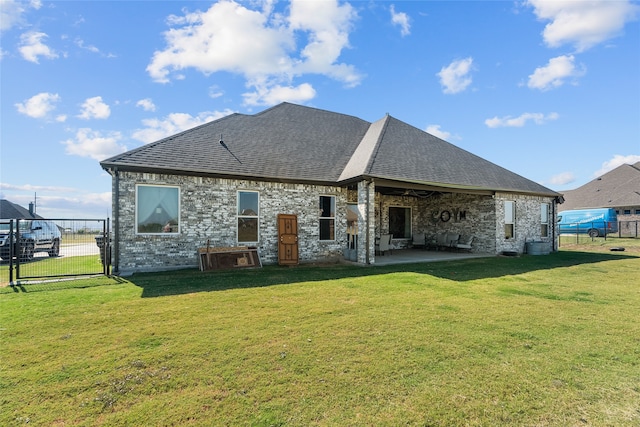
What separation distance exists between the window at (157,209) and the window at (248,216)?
2.05 meters

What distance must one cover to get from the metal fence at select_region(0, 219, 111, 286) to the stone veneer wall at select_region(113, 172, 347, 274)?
2.89 feet

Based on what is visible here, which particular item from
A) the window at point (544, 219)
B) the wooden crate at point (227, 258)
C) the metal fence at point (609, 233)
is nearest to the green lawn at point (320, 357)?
the wooden crate at point (227, 258)

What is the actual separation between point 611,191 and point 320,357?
3914 centimetres

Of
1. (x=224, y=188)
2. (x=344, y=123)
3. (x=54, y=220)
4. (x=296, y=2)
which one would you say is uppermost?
(x=296, y=2)

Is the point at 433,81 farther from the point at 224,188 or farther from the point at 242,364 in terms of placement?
the point at 242,364

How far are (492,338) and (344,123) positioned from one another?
44.6ft

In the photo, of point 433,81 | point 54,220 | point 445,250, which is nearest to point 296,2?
point 433,81

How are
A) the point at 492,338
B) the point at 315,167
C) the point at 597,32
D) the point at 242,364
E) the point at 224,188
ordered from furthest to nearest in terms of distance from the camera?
the point at 315,167, the point at 224,188, the point at 597,32, the point at 492,338, the point at 242,364

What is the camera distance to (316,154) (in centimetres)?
1321

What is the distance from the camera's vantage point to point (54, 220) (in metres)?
8.57

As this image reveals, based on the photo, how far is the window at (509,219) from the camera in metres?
14.8

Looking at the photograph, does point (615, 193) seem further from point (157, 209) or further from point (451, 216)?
point (157, 209)

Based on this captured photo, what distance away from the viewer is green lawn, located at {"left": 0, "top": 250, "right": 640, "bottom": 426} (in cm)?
261

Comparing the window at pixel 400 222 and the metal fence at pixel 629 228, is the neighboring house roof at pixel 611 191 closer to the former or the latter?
the metal fence at pixel 629 228
